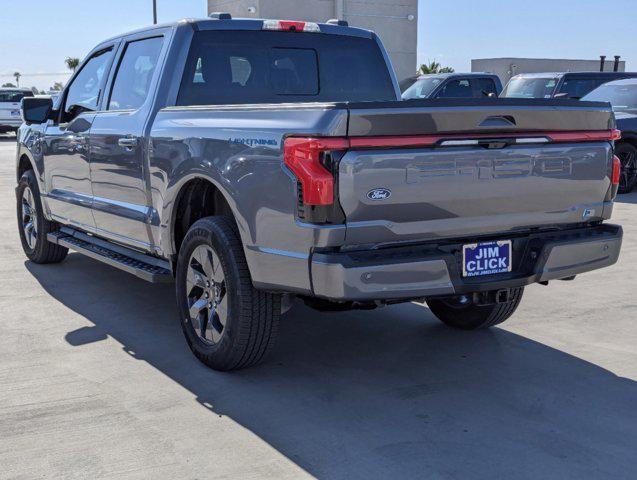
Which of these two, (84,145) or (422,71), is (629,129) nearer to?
(84,145)

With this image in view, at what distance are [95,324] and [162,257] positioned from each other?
2.59 ft

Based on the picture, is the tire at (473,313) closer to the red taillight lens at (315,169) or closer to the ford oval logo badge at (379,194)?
the ford oval logo badge at (379,194)

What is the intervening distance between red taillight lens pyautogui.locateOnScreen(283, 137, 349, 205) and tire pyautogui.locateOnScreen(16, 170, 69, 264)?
4.36 metres

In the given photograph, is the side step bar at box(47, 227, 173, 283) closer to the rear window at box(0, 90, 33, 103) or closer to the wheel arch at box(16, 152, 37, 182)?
the wheel arch at box(16, 152, 37, 182)

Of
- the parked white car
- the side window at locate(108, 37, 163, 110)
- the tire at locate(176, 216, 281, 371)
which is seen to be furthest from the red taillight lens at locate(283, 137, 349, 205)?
the parked white car

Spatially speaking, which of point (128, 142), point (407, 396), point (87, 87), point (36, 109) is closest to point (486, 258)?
point (407, 396)

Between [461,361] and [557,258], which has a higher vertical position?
[557,258]

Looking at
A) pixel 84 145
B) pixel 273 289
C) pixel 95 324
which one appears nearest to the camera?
pixel 273 289

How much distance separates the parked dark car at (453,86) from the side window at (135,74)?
39.0 ft

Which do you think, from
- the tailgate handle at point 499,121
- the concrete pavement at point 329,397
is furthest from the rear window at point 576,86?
the tailgate handle at point 499,121

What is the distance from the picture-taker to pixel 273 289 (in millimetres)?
4285

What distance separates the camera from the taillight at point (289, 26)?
599 cm

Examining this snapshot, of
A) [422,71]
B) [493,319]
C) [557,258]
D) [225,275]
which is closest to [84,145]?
[225,275]

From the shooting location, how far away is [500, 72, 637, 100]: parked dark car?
16.9 metres
